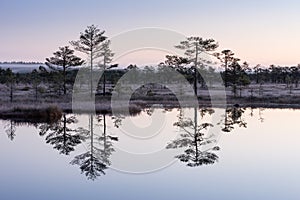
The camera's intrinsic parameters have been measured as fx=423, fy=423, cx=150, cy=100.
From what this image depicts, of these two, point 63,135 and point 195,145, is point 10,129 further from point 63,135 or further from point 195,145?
point 195,145

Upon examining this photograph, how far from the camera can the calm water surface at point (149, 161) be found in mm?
9422

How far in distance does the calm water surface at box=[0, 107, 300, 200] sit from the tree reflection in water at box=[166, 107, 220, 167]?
0.10 ft

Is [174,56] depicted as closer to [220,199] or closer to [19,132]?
[19,132]

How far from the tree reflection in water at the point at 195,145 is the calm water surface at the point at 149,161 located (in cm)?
3

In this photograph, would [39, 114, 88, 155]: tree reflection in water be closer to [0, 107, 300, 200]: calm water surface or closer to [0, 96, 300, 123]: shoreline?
[0, 107, 300, 200]: calm water surface

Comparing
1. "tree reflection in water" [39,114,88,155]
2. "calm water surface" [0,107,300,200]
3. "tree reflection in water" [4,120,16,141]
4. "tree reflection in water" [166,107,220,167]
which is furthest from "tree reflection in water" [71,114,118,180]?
"tree reflection in water" [4,120,16,141]

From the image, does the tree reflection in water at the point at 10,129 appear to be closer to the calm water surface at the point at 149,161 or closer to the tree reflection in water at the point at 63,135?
the calm water surface at the point at 149,161

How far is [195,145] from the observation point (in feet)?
50.8

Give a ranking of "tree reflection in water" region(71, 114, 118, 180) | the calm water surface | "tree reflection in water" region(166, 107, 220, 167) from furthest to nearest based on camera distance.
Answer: "tree reflection in water" region(166, 107, 220, 167) < "tree reflection in water" region(71, 114, 118, 180) < the calm water surface

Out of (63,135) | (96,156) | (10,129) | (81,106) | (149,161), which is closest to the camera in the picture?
(149,161)

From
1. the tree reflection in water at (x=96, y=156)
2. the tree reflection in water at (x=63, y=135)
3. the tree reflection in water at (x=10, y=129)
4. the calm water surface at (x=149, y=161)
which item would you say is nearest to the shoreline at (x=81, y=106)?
the tree reflection in water at (x=10, y=129)

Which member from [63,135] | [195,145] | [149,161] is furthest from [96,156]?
[63,135]

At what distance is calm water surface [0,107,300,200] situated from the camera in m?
9.42

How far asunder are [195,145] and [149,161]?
3.12 meters
